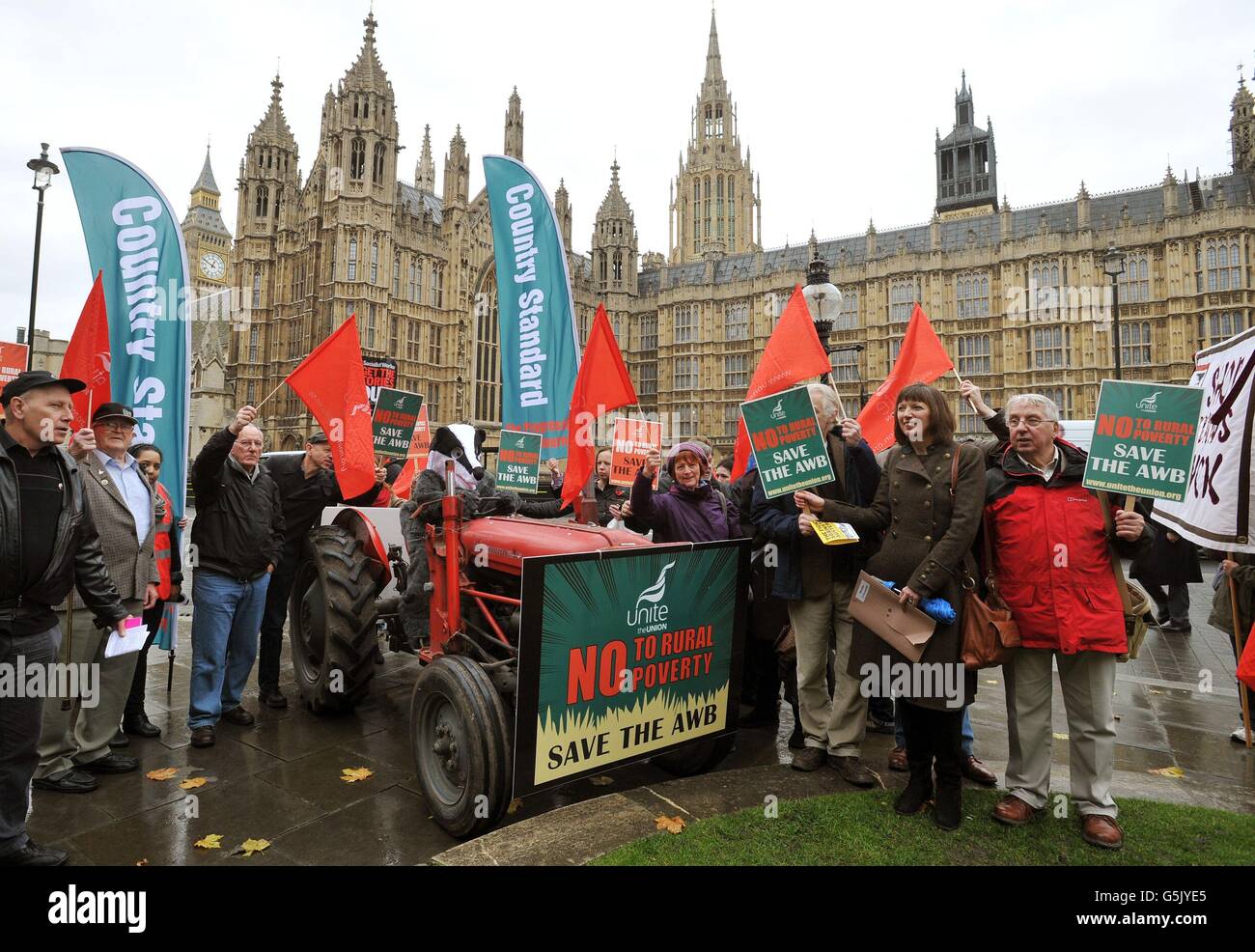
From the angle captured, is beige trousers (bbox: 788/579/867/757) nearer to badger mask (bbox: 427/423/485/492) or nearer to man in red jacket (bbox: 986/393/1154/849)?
man in red jacket (bbox: 986/393/1154/849)

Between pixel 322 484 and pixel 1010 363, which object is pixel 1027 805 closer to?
pixel 322 484

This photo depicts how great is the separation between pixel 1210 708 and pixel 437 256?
143 ft

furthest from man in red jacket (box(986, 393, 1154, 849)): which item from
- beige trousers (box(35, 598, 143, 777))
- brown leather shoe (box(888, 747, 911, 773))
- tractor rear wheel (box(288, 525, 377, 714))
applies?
beige trousers (box(35, 598, 143, 777))

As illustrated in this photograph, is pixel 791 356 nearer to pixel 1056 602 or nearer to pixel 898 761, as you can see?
pixel 1056 602

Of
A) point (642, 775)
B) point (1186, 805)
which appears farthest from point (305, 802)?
point (1186, 805)

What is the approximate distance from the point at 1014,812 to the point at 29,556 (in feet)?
Answer: 16.2

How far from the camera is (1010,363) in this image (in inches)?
1567

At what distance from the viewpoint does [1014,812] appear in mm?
3334

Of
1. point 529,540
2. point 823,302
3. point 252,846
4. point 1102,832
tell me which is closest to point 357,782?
point 252,846

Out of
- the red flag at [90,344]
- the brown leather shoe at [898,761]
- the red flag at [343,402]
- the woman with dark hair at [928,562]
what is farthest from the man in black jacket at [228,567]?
the brown leather shoe at [898,761]

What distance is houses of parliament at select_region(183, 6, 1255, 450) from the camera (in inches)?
1451

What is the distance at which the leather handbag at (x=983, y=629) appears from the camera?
3244 millimetres

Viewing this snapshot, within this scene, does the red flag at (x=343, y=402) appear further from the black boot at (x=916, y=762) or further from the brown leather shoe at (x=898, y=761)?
the brown leather shoe at (x=898, y=761)

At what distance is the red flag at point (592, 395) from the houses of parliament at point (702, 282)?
3148 centimetres
